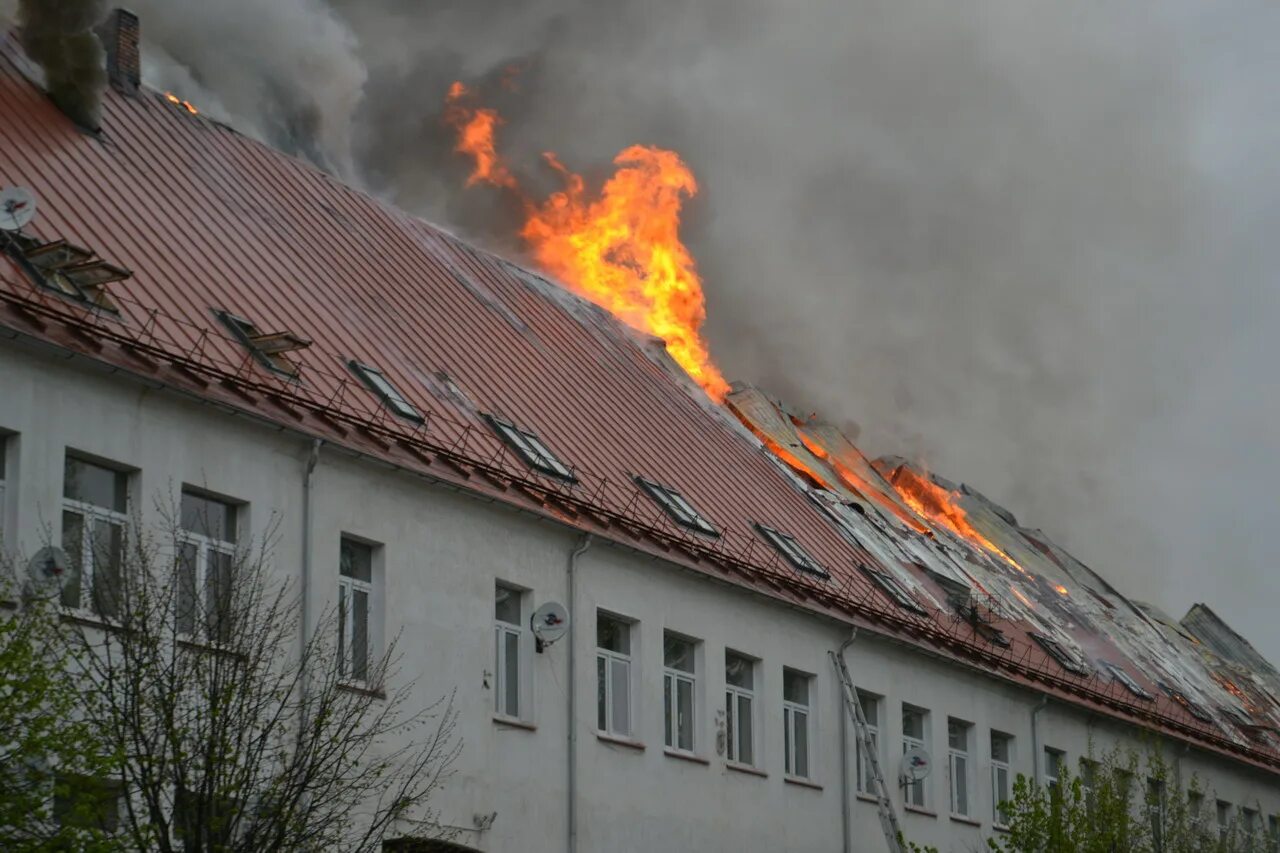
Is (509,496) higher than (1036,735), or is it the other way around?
(509,496)

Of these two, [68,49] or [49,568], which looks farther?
[68,49]

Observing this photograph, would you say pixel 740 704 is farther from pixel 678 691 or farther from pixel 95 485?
pixel 95 485

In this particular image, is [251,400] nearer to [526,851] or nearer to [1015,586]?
[526,851]

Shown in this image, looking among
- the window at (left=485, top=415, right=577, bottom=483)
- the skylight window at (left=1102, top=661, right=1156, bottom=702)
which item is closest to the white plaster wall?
the window at (left=485, top=415, right=577, bottom=483)

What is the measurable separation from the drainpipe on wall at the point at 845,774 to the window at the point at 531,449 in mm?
7269

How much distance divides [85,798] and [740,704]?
18238mm

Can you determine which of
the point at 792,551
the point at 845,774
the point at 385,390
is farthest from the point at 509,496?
the point at 845,774

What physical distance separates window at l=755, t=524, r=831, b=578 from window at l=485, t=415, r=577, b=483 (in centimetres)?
624

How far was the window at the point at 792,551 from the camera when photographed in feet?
127

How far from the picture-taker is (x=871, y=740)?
125 feet

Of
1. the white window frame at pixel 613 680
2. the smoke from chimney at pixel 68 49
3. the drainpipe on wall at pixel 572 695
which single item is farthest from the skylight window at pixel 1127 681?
the smoke from chimney at pixel 68 49

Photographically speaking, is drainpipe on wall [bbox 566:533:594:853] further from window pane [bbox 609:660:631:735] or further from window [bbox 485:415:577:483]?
window [bbox 485:415:577:483]

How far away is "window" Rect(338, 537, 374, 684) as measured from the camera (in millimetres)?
27312

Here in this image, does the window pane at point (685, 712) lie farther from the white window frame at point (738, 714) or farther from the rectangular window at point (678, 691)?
the white window frame at point (738, 714)
